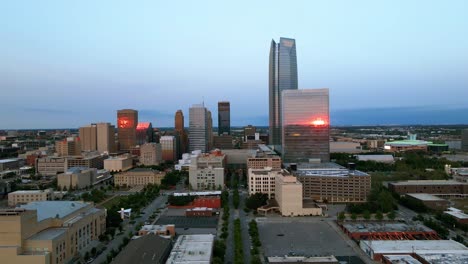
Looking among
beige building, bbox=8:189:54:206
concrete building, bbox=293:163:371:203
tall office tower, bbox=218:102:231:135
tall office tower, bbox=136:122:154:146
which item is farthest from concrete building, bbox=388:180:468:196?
tall office tower, bbox=218:102:231:135

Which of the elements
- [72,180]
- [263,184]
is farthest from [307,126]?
[72,180]

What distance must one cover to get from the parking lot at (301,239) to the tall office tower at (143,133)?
67.7 metres

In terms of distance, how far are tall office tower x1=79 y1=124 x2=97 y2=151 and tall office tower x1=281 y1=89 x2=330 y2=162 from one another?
45284 mm

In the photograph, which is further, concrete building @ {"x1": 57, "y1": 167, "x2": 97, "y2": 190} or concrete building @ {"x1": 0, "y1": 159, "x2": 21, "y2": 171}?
concrete building @ {"x1": 0, "y1": 159, "x2": 21, "y2": 171}

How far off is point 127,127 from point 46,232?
70.4 meters

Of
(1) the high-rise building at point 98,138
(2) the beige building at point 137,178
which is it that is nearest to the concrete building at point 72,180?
(2) the beige building at point 137,178

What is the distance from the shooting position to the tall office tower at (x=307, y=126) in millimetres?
59344

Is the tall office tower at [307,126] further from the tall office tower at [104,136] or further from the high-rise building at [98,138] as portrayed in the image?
the high-rise building at [98,138]

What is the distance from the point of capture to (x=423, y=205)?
35.1 meters

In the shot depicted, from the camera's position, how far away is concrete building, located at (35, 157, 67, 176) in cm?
6231

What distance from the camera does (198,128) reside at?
82250 mm

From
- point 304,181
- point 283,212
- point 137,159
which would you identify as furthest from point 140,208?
point 137,159

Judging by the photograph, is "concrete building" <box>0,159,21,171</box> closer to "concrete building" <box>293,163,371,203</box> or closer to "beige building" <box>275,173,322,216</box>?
"concrete building" <box>293,163,371,203</box>

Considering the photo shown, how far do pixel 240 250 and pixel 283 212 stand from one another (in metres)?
12.0
